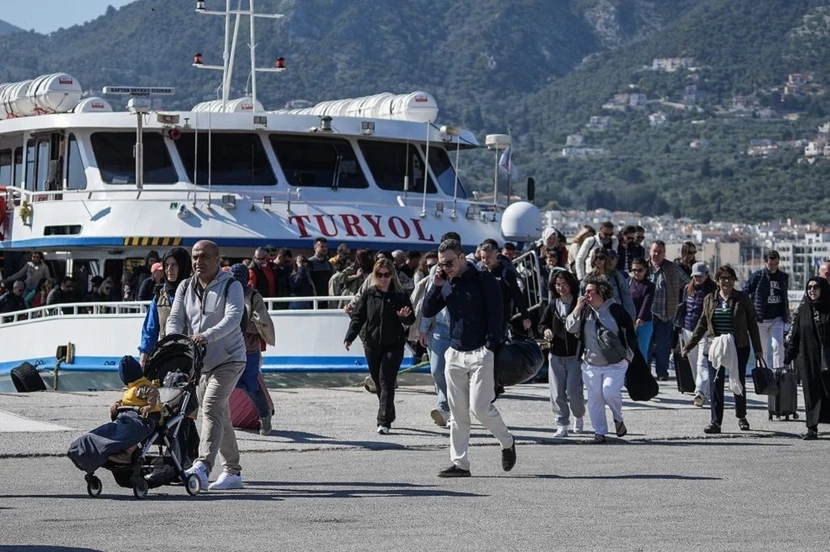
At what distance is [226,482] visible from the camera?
11211mm

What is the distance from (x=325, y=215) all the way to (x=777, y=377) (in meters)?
7.08

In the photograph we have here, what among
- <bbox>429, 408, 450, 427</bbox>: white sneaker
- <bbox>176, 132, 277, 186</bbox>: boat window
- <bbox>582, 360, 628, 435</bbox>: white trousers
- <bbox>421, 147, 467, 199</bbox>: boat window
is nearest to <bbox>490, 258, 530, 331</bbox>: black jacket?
<bbox>582, 360, 628, 435</bbox>: white trousers

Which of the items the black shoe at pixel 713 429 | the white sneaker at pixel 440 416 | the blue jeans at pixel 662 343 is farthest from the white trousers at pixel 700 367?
the white sneaker at pixel 440 416

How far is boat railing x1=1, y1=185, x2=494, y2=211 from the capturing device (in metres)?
21.6

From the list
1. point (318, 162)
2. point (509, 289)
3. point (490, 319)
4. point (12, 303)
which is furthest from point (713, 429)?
point (12, 303)

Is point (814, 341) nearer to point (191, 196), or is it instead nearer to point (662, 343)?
point (662, 343)

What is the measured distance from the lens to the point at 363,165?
23.2 metres

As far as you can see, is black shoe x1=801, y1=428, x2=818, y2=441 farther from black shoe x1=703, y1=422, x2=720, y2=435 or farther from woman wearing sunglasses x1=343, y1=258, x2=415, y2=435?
woman wearing sunglasses x1=343, y1=258, x2=415, y2=435

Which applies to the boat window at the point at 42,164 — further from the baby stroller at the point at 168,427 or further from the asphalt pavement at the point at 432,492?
the baby stroller at the point at 168,427

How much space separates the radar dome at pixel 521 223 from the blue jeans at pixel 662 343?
10.1 feet

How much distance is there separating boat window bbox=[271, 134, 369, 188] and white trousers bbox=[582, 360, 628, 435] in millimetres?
8966

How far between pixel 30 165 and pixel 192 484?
1392 centimetres

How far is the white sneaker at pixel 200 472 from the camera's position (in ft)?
35.8

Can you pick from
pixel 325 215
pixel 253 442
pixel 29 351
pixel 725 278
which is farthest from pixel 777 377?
pixel 29 351
